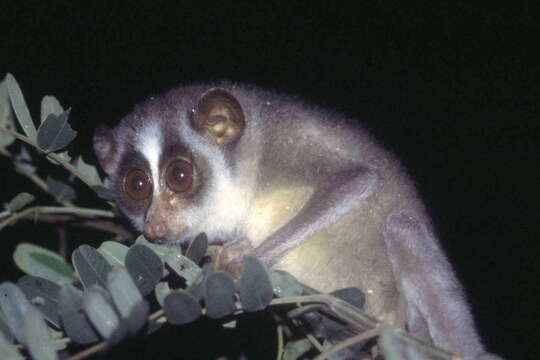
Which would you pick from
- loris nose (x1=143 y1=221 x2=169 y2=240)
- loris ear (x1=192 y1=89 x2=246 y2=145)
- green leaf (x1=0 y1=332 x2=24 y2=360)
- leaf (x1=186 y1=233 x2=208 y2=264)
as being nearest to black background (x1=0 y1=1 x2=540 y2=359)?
loris ear (x1=192 y1=89 x2=246 y2=145)

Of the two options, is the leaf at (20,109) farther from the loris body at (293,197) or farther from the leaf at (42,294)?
the leaf at (42,294)

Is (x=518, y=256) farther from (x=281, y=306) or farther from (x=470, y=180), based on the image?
(x=281, y=306)

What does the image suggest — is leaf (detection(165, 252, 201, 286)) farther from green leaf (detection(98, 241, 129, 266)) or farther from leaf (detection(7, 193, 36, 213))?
leaf (detection(7, 193, 36, 213))

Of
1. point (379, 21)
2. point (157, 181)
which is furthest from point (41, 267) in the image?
point (379, 21)

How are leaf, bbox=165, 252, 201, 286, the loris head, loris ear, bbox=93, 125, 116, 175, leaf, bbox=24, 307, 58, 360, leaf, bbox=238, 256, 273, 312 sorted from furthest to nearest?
1. loris ear, bbox=93, 125, 116, 175
2. the loris head
3. leaf, bbox=165, 252, 201, 286
4. leaf, bbox=238, 256, 273, 312
5. leaf, bbox=24, 307, 58, 360

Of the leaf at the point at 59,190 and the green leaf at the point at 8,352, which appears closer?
the green leaf at the point at 8,352

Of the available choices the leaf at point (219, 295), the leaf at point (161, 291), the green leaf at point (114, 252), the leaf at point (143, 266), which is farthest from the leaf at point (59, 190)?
the leaf at point (219, 295)

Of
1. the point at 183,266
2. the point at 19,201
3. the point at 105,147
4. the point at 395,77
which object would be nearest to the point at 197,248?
the point at 183,266
